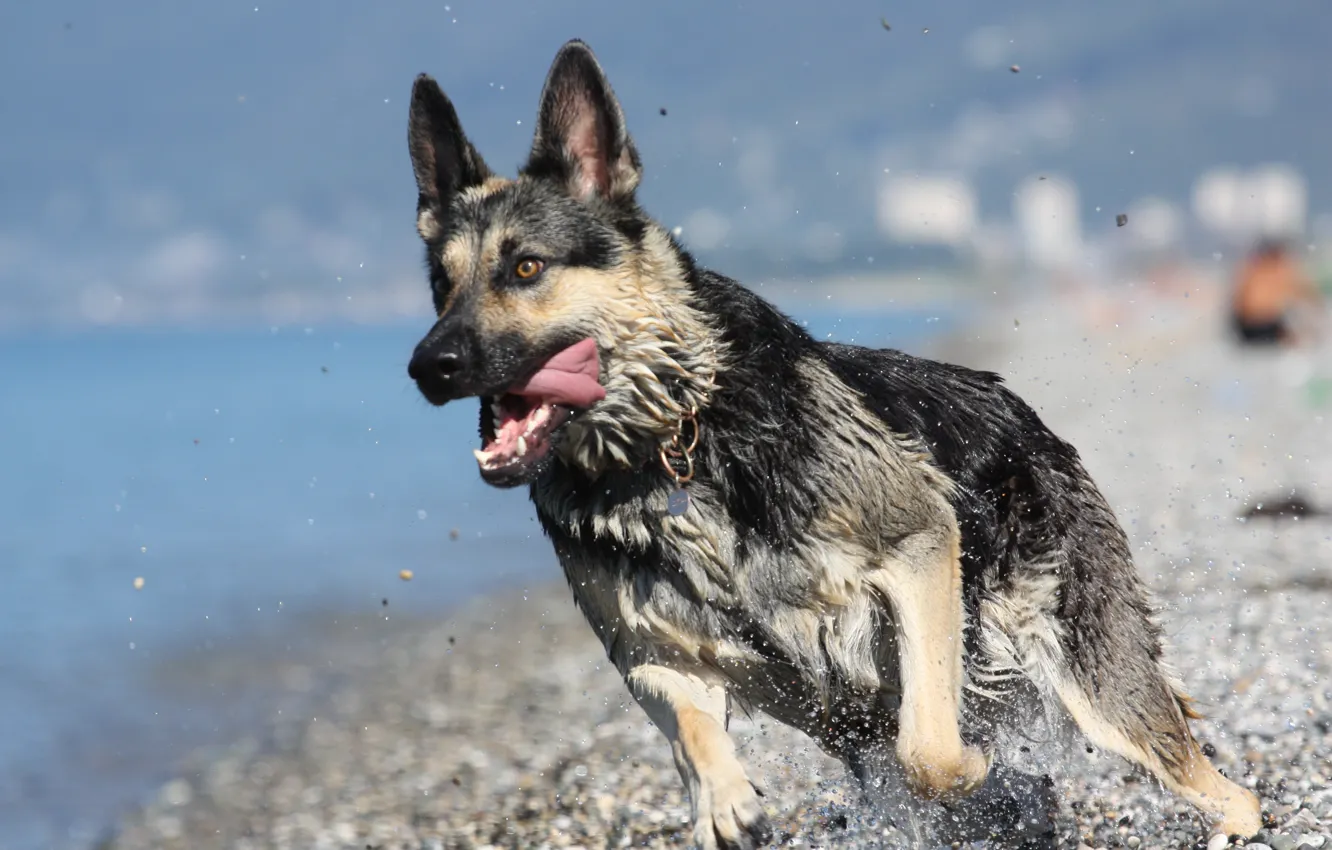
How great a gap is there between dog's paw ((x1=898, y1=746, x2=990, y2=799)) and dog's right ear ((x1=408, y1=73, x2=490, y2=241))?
7.95 feet

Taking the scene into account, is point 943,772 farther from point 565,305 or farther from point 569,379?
point 565,305

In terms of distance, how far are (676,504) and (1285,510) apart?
9011 millimetres

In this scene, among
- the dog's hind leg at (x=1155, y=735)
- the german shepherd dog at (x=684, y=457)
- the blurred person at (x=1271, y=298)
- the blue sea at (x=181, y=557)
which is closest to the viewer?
the german shepherd dog at (x=684, y=457)

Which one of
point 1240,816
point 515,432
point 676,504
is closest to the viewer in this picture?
point 515,432

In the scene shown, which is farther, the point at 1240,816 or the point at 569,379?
the point at 1240,816

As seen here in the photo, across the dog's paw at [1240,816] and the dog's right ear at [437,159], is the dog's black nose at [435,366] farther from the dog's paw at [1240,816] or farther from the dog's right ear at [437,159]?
the dog's paw at [1240,816]

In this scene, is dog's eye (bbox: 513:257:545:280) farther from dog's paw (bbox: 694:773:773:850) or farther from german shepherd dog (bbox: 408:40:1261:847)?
dog's paw (bbox: 694:773:773:850)

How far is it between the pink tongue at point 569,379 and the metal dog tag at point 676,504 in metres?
0.44

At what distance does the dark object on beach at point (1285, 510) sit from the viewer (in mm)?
11367

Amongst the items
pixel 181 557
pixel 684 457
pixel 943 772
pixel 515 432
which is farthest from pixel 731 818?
pixel 181 557

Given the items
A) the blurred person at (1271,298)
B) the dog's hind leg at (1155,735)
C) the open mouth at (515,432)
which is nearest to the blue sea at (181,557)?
the open mouth at (515,432)

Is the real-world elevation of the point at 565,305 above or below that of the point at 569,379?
above

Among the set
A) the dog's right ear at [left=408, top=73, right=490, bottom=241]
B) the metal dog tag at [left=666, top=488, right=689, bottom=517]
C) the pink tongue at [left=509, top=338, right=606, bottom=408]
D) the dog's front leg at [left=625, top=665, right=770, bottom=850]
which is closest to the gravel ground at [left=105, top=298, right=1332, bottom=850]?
the dog's front leg at [left=625, top=665, right=770, bottom=850]

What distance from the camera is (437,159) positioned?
15.3 ft
